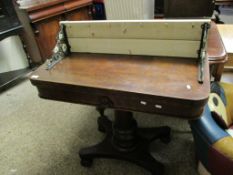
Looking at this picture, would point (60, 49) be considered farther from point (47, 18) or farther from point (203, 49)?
point (47, 18)

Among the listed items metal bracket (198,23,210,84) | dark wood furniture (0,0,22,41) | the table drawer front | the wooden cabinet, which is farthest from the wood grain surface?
dark wood furniture (0,0,22,41)

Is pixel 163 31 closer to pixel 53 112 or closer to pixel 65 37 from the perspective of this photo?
pixel 65 37

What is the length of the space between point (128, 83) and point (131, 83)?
1 cm

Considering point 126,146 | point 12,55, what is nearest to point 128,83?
point 126,146

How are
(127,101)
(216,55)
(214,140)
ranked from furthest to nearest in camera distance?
1. (216,55)
2. (214,140)
3. (127,101)

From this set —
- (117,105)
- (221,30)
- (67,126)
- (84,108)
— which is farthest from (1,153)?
(221,30)

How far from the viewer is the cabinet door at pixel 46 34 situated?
2385mm

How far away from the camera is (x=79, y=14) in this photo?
2.92 meters

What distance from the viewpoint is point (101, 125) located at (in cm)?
158

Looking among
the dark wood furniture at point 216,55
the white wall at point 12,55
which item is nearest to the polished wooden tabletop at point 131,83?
the dark wood furniture at point 216,55

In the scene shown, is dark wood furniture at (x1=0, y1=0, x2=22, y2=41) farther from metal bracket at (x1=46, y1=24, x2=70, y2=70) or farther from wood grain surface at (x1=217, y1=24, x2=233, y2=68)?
wood grain surface at (x1=217, y1=24, x2=233, y2=68)

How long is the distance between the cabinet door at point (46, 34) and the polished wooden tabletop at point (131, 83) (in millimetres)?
1652

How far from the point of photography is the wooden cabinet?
229 centimetres

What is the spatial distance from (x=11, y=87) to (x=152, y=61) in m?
2.10
